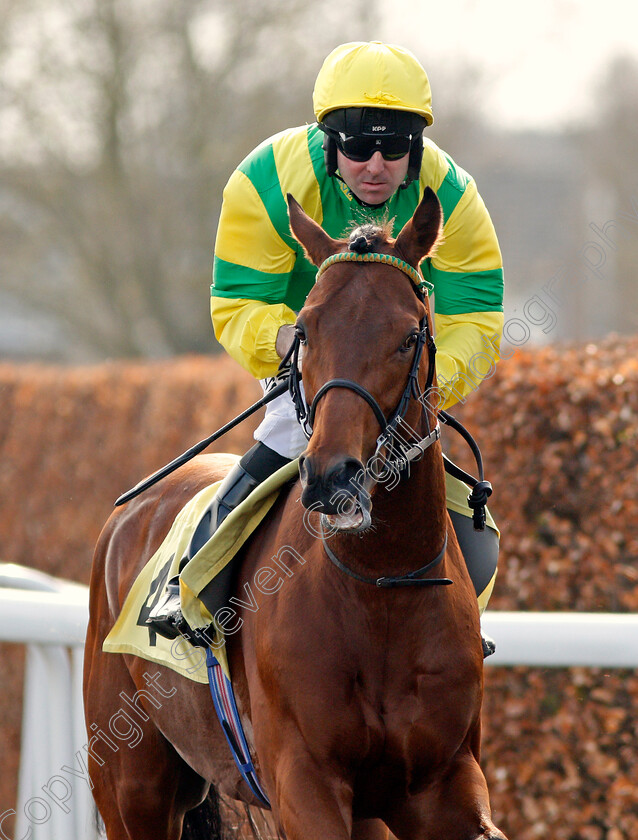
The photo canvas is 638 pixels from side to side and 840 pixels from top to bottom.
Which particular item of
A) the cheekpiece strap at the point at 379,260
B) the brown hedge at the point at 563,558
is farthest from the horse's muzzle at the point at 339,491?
the brown hedge at the point at 563,558

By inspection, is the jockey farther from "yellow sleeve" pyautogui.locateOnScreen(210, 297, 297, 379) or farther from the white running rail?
the white running rail

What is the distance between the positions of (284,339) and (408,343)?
504 millimetres

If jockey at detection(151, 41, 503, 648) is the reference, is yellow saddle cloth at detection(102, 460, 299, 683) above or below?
below

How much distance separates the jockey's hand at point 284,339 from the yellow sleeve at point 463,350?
0.38 meters

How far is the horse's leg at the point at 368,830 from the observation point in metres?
2.97

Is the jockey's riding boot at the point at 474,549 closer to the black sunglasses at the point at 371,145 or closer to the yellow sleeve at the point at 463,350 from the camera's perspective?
the yellow sleeve at the point at 463,350

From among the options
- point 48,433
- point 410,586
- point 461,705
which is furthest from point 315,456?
point 48,433

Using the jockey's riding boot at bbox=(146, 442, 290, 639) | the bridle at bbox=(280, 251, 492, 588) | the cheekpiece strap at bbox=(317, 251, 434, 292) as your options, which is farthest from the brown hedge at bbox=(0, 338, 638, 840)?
the cheekpiece strap at bbox=(317, 251, 434, 292)

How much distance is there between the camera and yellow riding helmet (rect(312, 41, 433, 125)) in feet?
9.39

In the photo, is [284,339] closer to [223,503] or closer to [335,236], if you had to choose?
[335,236]

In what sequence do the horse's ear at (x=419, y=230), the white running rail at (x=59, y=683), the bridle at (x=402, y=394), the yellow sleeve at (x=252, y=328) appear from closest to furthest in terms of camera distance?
1. the bridle at (x=402, y=394)
2. the horse's ear at (x=419, y=230)
3. the yellow sleeve at (x=252, y=328)
4. the white running rail at (x=59, y=683)

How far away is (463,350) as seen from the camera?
294cm

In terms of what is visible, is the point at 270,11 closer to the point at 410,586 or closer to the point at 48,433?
the point at 48,433

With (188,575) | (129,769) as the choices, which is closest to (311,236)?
(188,575)
